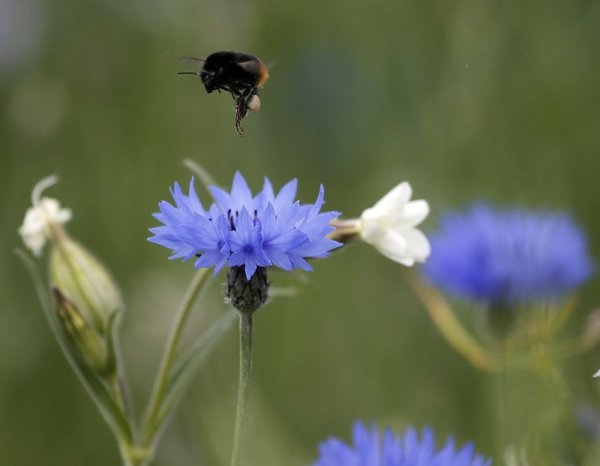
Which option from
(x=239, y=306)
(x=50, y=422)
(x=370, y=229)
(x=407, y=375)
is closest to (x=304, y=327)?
(x=407, y=375)

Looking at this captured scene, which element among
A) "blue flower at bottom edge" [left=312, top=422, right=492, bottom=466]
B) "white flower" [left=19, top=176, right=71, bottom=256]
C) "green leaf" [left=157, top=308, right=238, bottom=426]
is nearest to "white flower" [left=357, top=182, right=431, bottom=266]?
"green leaf" [left=157, top=308, right=238, bottom=426]

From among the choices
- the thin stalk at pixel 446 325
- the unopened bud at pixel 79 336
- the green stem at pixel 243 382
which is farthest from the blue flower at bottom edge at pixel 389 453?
the thin stalk at pixel 446 325

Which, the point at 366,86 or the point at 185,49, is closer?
the point at 185,49

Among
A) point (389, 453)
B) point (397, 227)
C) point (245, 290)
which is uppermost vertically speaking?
point (397, 227)

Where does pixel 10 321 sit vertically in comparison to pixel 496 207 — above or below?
above

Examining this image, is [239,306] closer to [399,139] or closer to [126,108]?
[399,139]

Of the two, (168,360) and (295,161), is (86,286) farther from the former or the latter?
(295,161)

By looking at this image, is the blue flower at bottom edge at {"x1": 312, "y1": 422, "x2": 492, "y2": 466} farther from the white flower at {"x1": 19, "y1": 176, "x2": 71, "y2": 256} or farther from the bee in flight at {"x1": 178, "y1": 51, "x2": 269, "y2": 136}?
the white flower at {"x1": 19, "y1": 176, "x2": 71, "y2": 256}

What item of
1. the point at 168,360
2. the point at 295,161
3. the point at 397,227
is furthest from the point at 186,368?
the point at 295,161
